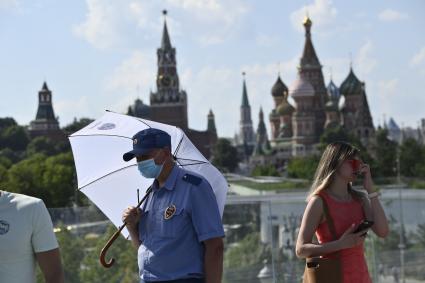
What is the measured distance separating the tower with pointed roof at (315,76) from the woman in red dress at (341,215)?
104972 millimetres

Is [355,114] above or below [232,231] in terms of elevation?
above

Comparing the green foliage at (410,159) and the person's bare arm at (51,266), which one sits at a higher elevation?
the green foliage at (410,159)

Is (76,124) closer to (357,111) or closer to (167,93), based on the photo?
(167,93)

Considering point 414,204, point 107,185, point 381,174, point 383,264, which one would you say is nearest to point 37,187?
point 381,174

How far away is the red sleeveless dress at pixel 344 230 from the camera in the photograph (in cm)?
500

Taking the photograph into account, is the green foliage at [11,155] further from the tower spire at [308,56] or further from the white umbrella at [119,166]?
the white umbrella at [119,166]

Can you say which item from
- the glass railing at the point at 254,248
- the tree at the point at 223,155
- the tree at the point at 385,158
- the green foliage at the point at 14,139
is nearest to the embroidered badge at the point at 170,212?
the glass railing at the point at 254,248

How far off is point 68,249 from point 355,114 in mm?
99918

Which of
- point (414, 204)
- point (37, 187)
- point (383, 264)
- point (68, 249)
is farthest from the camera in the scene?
point (37, 187)

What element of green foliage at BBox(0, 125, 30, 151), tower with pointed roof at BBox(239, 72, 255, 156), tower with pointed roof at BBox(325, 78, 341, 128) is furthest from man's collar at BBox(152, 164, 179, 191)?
tower with pointed roof at BBox(239, 72, 255, 156)

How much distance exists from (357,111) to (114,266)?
3935 inches

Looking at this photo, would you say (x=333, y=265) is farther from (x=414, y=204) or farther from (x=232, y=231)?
(x=414, y=204)

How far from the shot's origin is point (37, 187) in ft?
190

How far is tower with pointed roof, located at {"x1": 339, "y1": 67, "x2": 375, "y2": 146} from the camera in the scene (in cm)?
10994
